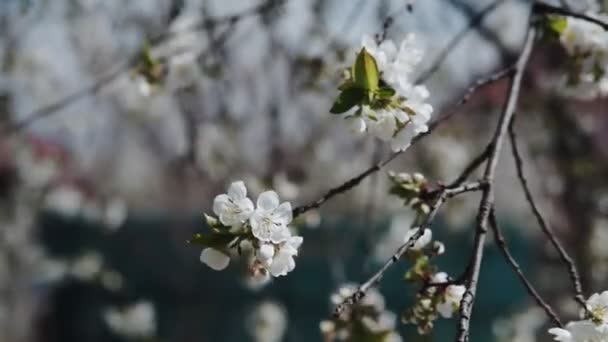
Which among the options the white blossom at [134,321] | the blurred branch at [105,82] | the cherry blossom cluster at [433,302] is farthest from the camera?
the white blossom at [134,321]

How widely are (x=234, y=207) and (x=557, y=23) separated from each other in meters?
0.68

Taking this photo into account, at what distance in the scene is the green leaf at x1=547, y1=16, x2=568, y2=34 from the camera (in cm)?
138

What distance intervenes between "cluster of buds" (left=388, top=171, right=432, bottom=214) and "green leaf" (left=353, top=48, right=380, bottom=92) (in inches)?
6.1

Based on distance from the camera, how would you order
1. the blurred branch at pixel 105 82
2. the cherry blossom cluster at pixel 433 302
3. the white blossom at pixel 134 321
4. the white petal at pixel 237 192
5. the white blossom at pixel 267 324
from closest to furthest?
the white petal at pixel 237 192 → the cherry blossom cluster at pixel 433 302 → the blurred branch at pixel 105 82 → the white blossom at pixel 267 324 → the white blossom at pixel 134 321

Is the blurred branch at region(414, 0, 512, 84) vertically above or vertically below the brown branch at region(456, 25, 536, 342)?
above

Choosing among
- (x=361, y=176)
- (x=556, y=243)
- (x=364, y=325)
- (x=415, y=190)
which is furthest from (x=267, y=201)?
(x=364, y=325)

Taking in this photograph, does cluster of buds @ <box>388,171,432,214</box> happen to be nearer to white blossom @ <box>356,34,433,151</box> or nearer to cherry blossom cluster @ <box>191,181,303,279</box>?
white blossom @ <box>356,34,433,151</box>

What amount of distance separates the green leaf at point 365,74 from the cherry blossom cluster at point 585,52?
→ 510 millimetres

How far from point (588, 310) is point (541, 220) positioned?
173 millimetres

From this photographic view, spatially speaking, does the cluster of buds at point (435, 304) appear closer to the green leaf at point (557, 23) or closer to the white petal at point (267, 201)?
the white petal at point (267, 201)

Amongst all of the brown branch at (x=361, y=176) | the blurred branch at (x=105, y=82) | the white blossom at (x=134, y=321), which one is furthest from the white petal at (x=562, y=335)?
the white blossom at (x=134, y=321)

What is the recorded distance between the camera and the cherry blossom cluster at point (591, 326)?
3.00 ft

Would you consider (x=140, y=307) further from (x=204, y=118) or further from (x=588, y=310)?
(x=588, y=310)

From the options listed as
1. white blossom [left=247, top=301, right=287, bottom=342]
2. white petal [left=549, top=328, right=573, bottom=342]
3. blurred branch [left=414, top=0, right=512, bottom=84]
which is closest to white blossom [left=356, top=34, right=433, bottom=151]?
white petal [left=549, top=328, right=573, bottom=342]
